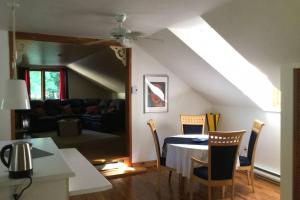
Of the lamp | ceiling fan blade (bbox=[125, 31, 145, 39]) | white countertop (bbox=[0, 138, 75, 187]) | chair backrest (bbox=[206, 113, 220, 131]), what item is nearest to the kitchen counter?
white countertop (bbox=[0, 138, 75, 187])

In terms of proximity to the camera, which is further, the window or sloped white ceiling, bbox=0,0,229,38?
the window

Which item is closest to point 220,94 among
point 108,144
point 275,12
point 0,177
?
point 275,12

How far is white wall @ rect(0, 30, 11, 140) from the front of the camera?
3.83 m

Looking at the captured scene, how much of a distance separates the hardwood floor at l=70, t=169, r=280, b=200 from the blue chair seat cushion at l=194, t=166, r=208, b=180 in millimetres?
478

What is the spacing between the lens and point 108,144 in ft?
20.9

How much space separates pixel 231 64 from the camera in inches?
162

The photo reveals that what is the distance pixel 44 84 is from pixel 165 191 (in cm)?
762

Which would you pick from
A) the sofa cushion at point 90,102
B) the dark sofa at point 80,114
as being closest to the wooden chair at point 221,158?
the dark sofa at point 80,114

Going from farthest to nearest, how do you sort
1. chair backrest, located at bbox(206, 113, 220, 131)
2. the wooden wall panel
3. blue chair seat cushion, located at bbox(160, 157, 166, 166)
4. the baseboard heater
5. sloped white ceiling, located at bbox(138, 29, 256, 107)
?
chair backrest, located at bbox(206, 113, 220, 131) → sloped white ceiling, located at bbox(138, 29, 256, 107) → the baseboard heater → blue chair seat cushion, located at bbox(160, 157, 166, 166) → the wooden wall panel

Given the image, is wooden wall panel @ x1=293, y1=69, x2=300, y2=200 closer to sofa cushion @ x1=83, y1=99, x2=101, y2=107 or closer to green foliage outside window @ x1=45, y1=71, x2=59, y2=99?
sofa cushion @ x1=83, y1=99, x2=101, y2=107

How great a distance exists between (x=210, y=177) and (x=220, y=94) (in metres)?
2.19

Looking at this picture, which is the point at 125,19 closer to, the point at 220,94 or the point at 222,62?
the point at 222,62

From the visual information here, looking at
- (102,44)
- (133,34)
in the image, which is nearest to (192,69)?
(102,44)

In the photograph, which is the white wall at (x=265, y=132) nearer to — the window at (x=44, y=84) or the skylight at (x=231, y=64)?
the skylight at (x=231, y=64)
